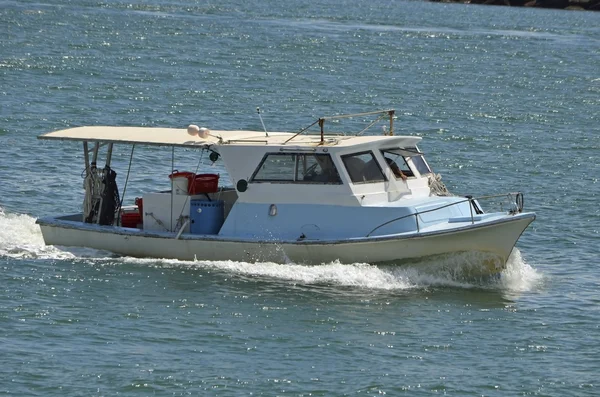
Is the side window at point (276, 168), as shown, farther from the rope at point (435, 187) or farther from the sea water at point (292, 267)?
the rope at point (435, 187)

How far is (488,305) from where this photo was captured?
20984 millimetres

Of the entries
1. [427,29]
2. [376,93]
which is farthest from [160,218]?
[427,29]

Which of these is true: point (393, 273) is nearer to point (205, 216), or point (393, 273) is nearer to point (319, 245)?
point (319, 245)

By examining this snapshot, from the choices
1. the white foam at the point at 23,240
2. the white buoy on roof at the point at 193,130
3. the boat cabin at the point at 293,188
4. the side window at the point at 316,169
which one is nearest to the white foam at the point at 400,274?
the boat cabin at the point at 293,188

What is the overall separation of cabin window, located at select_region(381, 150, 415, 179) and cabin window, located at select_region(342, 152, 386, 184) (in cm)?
35

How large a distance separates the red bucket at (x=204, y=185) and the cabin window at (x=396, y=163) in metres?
3.28

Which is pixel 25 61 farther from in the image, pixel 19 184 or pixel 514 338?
pixel 514 338

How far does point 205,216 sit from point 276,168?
167 centimetres

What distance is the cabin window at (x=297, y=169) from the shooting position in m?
21.9

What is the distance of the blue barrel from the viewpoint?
2277 cm

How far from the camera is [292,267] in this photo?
2188 cm

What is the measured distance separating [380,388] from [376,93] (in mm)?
36778

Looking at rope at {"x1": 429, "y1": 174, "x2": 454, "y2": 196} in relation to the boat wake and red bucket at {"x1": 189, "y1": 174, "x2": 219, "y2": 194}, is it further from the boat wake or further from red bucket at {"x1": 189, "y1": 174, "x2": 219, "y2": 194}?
red bucket at {"x1": 189, "y1": 174, "x2": 219, "y2": 194}

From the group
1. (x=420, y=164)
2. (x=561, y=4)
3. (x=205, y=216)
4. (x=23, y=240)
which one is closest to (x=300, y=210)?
(x=205, y=216)
